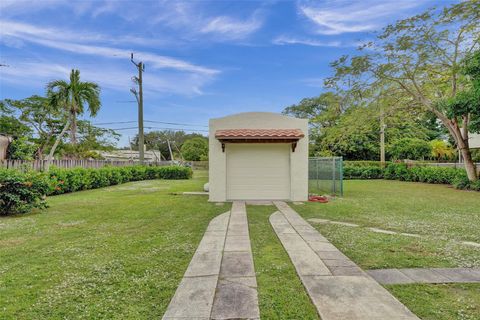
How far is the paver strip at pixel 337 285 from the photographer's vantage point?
228 cm

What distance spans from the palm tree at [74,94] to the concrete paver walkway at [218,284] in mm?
14030

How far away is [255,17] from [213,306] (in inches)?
444

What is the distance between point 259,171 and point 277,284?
6.70m

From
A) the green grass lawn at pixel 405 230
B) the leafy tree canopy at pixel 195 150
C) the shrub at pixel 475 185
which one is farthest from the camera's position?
the leafy tree canopy at pixel 195 150

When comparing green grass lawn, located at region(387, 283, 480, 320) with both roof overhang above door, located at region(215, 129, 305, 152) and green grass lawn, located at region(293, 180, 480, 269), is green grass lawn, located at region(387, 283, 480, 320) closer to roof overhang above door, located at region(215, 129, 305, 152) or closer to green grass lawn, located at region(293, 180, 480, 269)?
green grass lawn, located at region(293, 180, 480, 269)

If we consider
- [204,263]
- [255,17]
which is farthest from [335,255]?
[255,17]

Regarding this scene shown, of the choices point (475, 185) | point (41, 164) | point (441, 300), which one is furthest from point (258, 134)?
point (475, 185)

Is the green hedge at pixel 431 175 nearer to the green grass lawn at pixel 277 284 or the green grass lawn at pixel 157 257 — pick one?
the green grass lawn at pixel 157 257

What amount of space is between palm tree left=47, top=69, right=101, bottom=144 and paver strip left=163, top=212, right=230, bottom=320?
1409 centimetres

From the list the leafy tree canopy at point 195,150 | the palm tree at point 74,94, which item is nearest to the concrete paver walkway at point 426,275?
the palm tree at point 74,94

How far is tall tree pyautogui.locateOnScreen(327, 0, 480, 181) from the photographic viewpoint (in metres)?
12.2

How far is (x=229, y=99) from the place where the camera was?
27.3 m

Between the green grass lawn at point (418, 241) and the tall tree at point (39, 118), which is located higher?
the tall tree at point (39, 118)

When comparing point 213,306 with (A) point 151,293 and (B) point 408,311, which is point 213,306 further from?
(B) point 408,311
